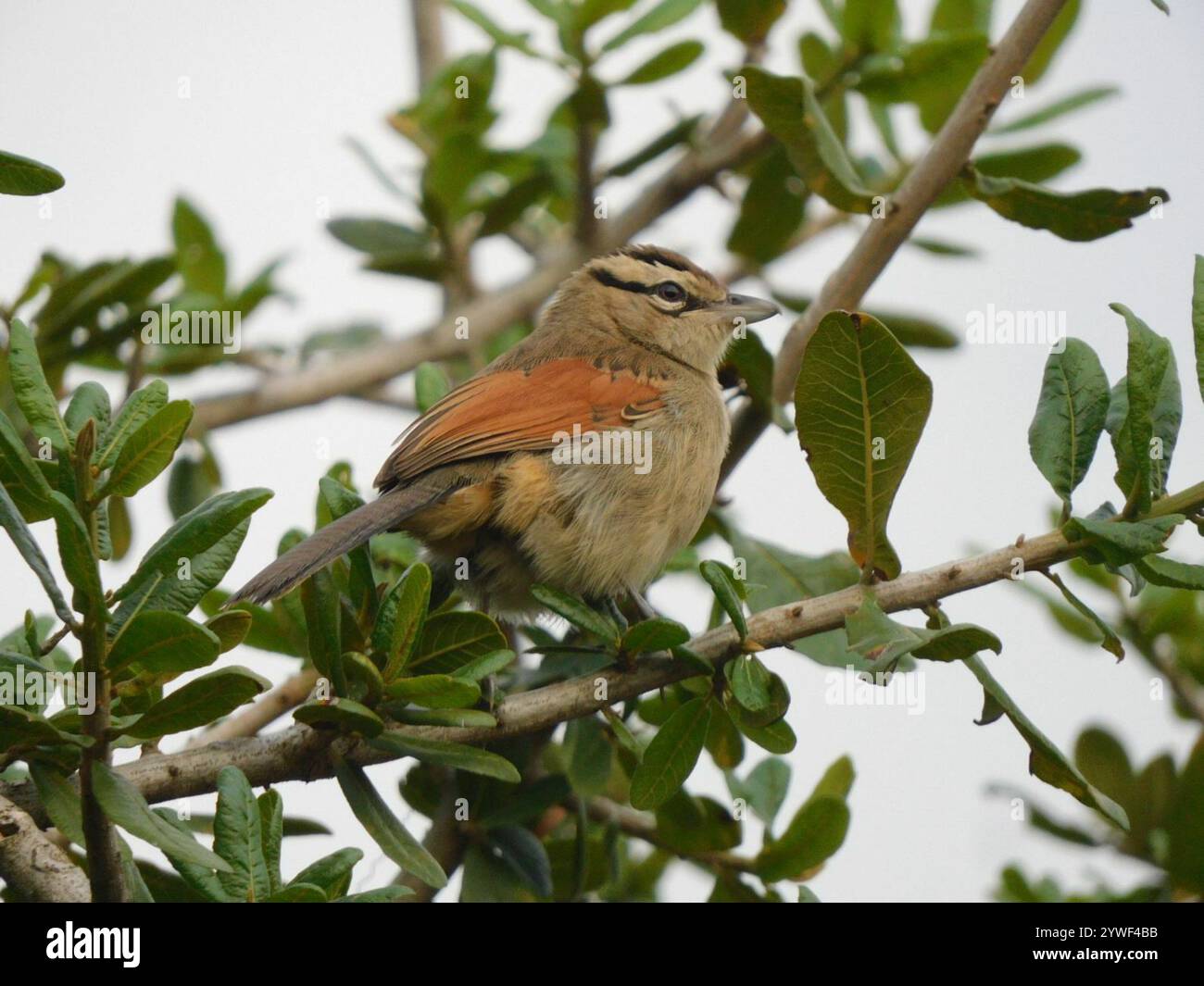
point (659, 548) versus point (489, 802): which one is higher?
point (659, 548)

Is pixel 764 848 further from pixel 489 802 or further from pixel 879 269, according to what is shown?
pixel 879 269

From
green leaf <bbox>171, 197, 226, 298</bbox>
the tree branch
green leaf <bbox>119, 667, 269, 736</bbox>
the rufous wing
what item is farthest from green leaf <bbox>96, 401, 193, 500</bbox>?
green leaf <bbox>171, 197, 226, 298</bbox>

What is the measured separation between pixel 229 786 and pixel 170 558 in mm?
423

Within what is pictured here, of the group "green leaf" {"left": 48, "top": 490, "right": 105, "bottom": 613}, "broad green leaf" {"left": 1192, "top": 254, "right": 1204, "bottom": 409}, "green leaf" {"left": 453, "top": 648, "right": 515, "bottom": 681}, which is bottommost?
"green leaf" {"left": 453, "top": 648, "right": 515, "bottom": 681}

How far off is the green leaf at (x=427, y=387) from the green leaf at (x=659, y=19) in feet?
4.07

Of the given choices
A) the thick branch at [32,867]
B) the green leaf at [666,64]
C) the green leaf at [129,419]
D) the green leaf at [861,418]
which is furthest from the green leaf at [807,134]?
the thick branch at [32,867]

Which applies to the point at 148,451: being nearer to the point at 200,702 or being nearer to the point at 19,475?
the point at 19,475

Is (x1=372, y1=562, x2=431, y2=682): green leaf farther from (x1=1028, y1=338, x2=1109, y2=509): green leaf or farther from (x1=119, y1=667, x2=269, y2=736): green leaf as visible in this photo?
(x1=1028, y1=338, x2=1109, y2=509): green leaf

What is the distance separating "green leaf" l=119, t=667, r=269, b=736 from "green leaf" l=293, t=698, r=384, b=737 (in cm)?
13

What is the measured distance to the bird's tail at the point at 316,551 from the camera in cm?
289

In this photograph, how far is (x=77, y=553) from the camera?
2.15 meters

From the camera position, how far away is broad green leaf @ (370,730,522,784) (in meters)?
2.59
